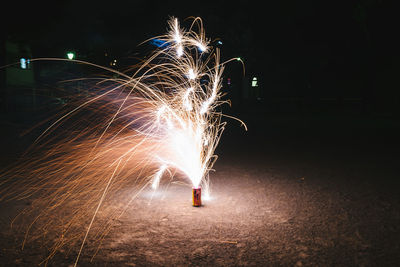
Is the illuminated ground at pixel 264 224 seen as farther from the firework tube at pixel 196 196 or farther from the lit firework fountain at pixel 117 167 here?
the lit firework fountain at pixel 117 167

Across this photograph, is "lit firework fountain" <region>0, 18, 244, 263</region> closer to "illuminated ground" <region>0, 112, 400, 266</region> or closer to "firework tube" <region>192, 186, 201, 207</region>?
"firework tube" <region>192, 186, 201, 207</region>

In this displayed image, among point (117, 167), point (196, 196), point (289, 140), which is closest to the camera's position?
point (196, 196)

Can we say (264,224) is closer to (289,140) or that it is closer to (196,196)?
(196,196)

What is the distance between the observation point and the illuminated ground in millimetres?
3592

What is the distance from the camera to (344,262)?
3.49 metres

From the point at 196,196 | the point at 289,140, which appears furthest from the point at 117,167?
the point at 289,140

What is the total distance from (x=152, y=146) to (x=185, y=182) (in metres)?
5.37

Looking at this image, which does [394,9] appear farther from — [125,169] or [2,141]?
[2,141]

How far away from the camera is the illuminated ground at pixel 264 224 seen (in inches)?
141

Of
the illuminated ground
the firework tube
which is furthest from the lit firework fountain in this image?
the illuminated ground

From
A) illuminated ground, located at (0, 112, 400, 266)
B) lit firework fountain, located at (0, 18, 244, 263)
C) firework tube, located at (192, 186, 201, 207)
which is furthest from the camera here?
firework tube, located at (192, 186, 201, 207)

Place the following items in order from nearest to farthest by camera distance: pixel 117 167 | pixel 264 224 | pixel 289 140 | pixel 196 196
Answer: pixel 264 224 < pixel 196 196 < pixel 117 167 < pixel 289 140

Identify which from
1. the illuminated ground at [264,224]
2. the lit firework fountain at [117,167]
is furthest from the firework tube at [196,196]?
the illuminated ground at [264,224]

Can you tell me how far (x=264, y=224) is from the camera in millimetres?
4578
